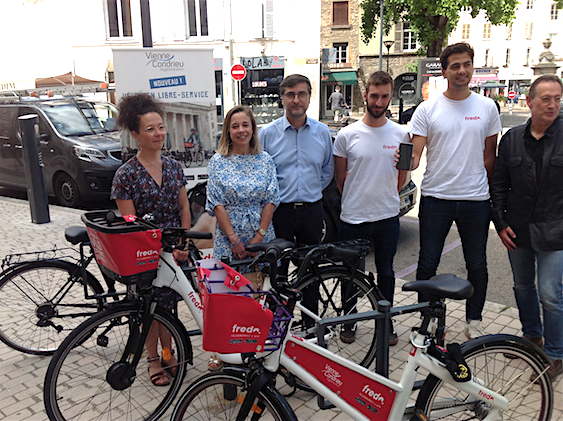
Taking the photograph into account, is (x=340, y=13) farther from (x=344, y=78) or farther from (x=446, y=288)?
(x=446, y=288)

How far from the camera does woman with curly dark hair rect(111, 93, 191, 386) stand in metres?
3.15

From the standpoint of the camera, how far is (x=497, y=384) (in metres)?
2.55

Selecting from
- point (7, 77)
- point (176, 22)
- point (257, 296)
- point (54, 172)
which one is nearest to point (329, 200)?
point (257, 296)

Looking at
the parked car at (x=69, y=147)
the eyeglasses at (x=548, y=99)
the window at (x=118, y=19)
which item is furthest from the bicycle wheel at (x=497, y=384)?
the window at (x=118, y=19)

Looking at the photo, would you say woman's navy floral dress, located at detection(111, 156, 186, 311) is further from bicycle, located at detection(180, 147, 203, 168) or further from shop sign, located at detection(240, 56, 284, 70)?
shop sign, located at detection(240, 56, 284, 70)

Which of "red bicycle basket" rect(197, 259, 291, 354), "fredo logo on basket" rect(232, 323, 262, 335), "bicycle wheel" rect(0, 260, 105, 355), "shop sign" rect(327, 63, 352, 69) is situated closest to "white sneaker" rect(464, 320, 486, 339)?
"red bicycle basket" rect(197, 259, 291, 354)

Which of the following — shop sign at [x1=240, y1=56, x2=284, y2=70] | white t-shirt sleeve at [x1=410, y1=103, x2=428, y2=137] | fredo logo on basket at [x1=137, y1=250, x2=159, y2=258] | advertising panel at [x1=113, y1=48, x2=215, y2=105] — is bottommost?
fredo logo on basket at [x1=137, y1=250, x2=159, y2=258]

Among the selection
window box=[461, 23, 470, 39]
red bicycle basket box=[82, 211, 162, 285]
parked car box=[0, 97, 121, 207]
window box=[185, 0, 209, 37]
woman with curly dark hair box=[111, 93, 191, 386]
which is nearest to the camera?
red bicycle basket box=[82, 211, 162, 285]

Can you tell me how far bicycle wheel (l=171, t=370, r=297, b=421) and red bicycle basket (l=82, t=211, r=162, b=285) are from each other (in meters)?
0.70

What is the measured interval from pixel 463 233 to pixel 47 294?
123 inches

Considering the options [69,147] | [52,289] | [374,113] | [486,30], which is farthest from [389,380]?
[486,30]

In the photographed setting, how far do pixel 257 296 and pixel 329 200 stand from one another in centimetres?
402

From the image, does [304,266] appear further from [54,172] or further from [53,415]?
[54,172]

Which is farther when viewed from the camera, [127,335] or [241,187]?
[241,187]
